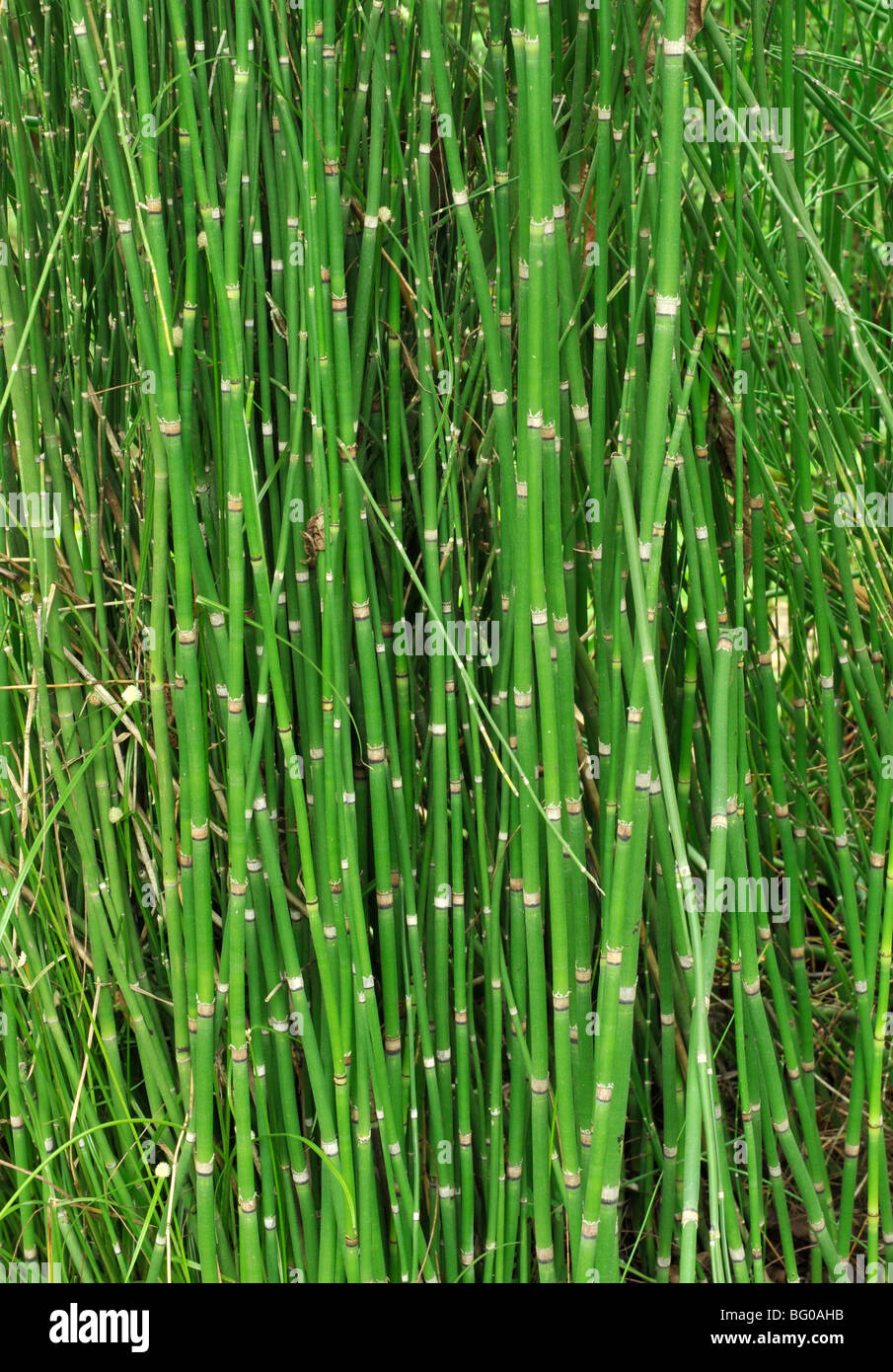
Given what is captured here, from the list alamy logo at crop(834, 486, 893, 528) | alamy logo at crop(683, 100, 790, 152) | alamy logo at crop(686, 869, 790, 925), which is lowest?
alamy logo at crop(686, 869, 790, 925)

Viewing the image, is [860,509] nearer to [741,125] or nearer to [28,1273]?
[741,125]

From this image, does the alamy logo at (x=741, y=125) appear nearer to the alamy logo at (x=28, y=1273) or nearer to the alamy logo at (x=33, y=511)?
the alamy logo at (x=33, y=511)

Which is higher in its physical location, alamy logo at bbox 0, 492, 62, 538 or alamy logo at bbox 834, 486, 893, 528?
alamy logo at bbox 0, 492, 62, 538

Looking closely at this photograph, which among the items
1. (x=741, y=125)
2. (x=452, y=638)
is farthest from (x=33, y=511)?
(x=741, y=125)

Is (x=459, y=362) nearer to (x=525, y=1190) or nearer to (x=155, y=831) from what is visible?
(x=155, y=831)

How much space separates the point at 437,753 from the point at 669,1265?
0.57 meters

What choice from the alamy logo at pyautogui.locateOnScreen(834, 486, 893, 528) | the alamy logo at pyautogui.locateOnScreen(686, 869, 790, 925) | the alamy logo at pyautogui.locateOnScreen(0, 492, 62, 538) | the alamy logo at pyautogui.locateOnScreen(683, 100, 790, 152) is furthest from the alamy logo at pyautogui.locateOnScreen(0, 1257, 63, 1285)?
the alamy logo at pyautogui.locateOnScreen(683, 100, 790, 152)

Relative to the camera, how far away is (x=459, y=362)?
0.93 metres
